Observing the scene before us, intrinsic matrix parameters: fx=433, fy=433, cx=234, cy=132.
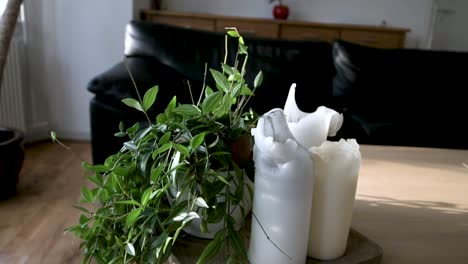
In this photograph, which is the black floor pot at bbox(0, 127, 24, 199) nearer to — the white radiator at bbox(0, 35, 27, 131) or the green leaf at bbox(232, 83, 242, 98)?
the white radiator at bbox(0, 35, 27, 131)

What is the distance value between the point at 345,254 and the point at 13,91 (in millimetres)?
2497

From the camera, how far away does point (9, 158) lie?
6.54 feet

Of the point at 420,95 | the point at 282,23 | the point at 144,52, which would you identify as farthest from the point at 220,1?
the point at 420,95

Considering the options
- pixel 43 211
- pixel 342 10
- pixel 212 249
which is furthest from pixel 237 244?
pixel 342 10

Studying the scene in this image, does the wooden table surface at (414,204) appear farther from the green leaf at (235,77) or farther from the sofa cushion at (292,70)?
the sofa cushion at (292,70)

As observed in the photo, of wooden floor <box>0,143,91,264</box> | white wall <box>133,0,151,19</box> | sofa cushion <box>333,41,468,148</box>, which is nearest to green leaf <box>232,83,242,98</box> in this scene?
wooden floor <box>0,143,91,264</box>

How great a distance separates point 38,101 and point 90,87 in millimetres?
1173

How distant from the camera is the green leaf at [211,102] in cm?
66

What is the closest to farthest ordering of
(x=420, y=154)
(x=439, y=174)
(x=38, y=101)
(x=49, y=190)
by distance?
(x=439, y=174), (x=420, y=154), (x=49, y=190), (x=38, y=101)

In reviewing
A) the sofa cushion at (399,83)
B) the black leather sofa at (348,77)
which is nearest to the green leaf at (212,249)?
the black leather sofa at (348,77)

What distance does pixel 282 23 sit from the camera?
12.4ft

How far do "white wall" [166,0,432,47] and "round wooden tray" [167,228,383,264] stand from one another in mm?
3606

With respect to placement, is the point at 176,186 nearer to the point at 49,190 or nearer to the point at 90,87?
the point at 90,87

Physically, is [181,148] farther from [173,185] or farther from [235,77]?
[235,77]
